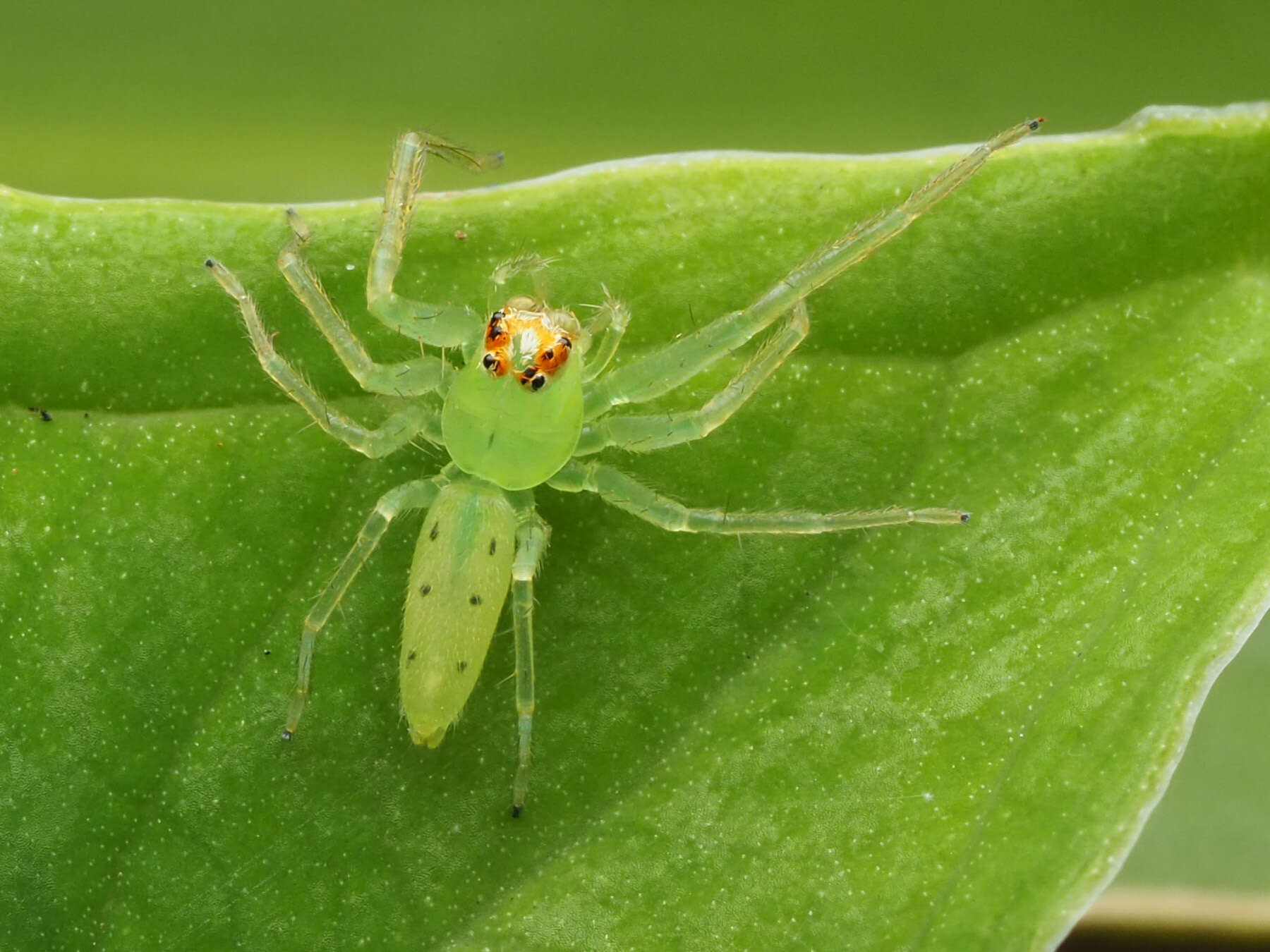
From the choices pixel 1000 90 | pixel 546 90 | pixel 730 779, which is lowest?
pixel 730 779

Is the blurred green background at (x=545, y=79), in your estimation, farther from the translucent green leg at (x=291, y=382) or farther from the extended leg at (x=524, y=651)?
the extended leg at (x=524, y=651)

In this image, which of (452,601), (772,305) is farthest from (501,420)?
(772,305)

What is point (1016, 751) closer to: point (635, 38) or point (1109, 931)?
point (1109, 931)

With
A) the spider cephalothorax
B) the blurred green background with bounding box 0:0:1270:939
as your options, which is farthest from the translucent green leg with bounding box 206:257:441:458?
the blurred green background with bounding box 0:0:1270:939

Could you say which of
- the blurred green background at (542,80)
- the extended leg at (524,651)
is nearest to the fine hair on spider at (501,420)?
the extended leg at (524,651)

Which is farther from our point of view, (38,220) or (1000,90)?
(1000,90)

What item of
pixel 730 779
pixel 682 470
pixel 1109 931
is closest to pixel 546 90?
pixel 682 470
